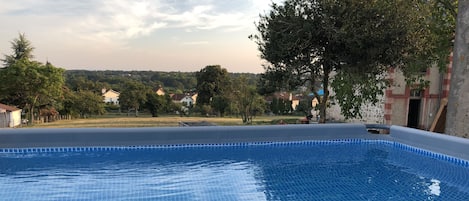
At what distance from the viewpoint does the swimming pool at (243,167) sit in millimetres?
5820

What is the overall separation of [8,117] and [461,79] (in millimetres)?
32171

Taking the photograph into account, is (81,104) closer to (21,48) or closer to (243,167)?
(21,48)

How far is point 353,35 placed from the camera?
11.1m

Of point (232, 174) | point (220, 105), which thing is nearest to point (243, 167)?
point (232, 174)

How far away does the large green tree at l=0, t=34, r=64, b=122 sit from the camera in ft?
96.8

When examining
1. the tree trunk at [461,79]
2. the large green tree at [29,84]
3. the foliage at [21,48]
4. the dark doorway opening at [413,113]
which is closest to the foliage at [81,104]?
the foliage at [21,48]

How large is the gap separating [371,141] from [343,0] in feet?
15.6

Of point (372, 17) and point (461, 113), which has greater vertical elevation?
point (372, 17)

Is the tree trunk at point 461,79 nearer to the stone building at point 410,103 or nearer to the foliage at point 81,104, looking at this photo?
the stone building at point 410,103

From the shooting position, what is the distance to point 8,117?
94.3ft

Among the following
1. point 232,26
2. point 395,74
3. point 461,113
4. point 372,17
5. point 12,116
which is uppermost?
point 232,26

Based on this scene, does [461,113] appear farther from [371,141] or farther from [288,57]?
[288,57]

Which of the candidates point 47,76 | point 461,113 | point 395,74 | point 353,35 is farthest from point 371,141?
point 47,76

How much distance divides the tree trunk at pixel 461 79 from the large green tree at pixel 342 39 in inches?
67.2
